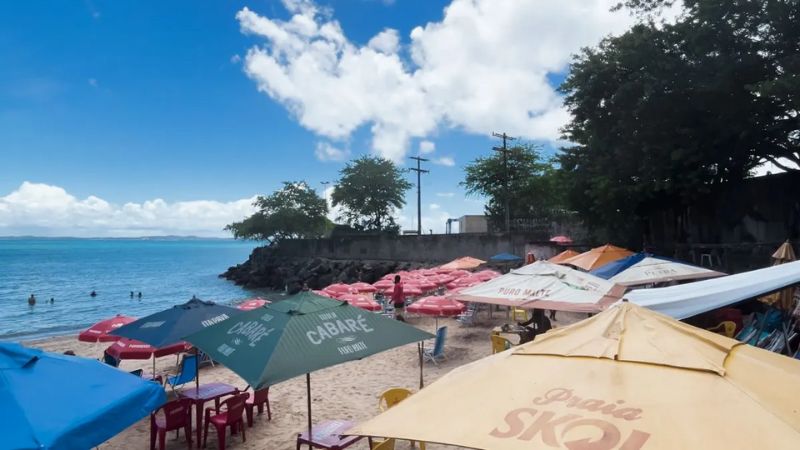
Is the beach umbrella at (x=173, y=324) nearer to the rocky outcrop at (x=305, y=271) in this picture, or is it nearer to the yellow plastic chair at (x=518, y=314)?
the yellow plastic chair at (x=518, y=314)

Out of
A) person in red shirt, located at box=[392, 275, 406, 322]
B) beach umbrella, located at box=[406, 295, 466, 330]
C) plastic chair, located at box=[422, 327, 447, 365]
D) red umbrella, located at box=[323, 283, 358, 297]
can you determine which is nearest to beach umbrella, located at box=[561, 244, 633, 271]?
beach umbrella, located at box=[406, 295, 466, 330]

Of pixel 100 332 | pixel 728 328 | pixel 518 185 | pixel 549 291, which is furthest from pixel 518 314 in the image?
pixel 518 185

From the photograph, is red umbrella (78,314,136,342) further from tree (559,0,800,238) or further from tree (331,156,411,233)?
tree (331,156,411,233)

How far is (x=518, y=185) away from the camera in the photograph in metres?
34.9

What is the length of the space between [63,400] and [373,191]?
1596 inches

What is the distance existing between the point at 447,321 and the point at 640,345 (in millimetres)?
13432

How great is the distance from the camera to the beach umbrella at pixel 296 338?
430 cm

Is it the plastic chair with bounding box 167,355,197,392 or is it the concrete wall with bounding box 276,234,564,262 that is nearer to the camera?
the plastic chair with bounding box 167,355,197,392

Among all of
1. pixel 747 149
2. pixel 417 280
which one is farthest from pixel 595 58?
pixel 417 280

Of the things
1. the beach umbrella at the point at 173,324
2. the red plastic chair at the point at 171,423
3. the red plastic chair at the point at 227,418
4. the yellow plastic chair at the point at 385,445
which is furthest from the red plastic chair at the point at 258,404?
the yellow plastic chair at the point at 385,445

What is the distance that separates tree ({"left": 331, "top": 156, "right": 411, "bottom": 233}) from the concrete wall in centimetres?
283

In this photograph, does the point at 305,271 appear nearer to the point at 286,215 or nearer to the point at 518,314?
the point at 286,215

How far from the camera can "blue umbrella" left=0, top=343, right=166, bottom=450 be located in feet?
9.22

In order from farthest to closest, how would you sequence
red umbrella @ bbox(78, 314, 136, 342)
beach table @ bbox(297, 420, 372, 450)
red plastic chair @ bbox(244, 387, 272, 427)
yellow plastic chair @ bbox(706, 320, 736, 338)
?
red umbrella @ bbox(78, 314, 136, 342) < yellow plastic chair @ bbox(706, 320, 736, 338) < red plastic chair @ bbox(244, 387, 272, 427) < beach table @ bbox(297, 420, 372, 450)
